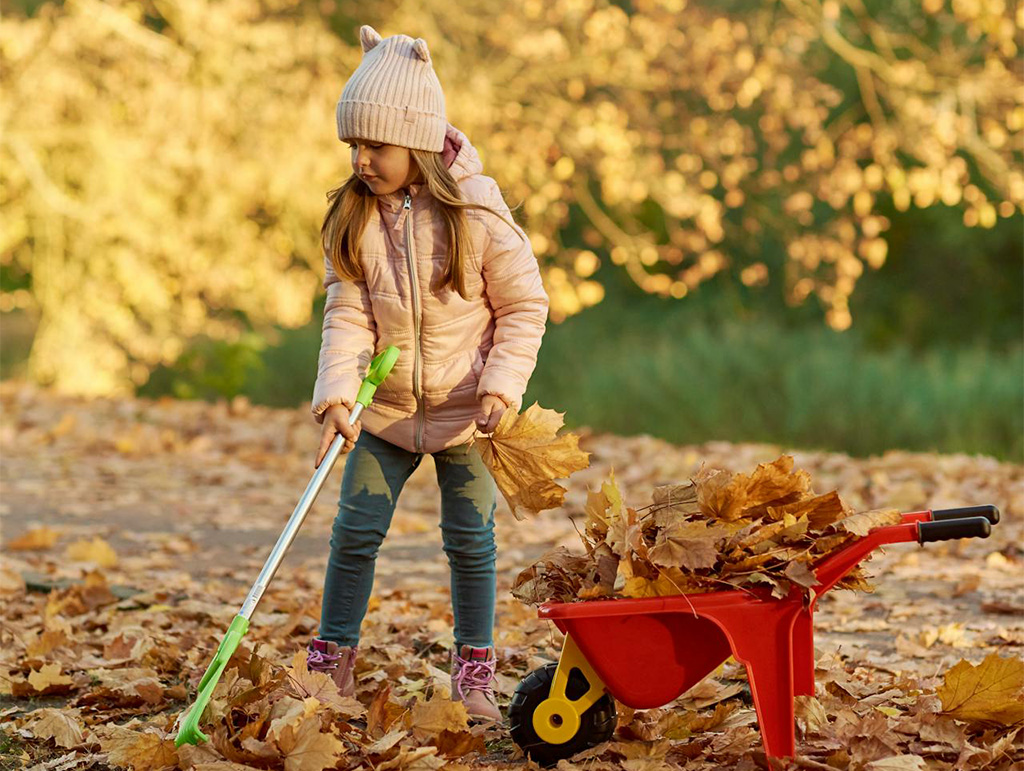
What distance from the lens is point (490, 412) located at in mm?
2988

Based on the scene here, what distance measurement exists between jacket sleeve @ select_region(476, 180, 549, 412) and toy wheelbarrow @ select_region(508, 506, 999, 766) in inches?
26.7

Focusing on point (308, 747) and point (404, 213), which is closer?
point (308, 747)

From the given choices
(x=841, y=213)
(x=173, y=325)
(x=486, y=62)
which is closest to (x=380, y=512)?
(x=486, y=62)

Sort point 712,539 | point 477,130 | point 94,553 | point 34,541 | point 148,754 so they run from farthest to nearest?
1. point 477,130
2. point 34,541
3. point 94,553
4. point 148,754
5. point 712,539

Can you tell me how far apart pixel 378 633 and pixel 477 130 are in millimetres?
7039

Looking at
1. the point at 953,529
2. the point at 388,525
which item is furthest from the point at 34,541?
the point at 953,529

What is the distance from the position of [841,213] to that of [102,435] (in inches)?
317

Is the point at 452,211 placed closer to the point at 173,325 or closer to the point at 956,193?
the point at 956,193

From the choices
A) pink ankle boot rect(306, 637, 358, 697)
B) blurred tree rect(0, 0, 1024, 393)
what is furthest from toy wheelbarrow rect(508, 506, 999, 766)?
blurred tree rect(0, 0, 1024, 393)

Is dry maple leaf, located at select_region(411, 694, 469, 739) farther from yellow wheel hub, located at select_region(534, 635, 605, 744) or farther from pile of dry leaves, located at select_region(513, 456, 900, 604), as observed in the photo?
pile of dry leaves, located at select_region(513, 456, 900, 604)

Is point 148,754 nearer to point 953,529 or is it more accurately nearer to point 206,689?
point 206,689

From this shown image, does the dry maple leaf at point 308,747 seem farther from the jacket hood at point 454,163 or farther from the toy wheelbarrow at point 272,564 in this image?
the jacket hood at point 454,163

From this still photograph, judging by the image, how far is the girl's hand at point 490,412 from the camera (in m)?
2.98

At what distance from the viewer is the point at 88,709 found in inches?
130
